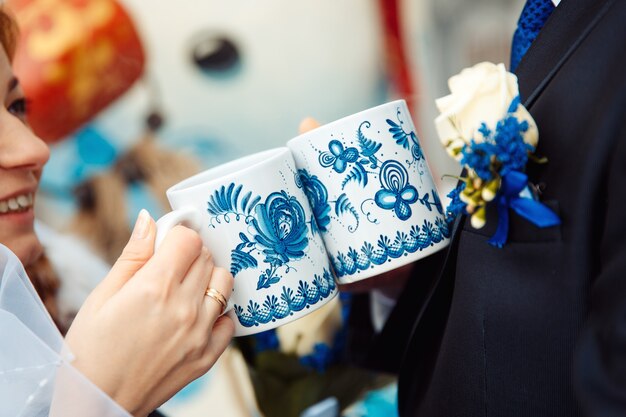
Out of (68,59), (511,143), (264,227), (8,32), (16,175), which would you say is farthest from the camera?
(68,59)

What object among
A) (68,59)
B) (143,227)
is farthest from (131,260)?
(68,59)

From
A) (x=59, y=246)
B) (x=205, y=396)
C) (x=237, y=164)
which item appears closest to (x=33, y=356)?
(x=237, y=164)

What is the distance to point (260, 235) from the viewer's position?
660 mm

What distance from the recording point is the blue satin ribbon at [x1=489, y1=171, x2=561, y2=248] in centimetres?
56

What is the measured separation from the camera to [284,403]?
1076 mm

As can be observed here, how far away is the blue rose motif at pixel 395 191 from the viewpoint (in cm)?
69

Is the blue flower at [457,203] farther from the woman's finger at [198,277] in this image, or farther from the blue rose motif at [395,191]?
the woman's finger at [198,277]

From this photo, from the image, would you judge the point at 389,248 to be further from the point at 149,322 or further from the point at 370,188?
the point at 149,322

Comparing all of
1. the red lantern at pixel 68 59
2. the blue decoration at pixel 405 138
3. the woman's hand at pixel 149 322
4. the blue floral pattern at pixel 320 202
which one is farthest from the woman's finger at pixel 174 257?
the red lantern at pixel 68 59

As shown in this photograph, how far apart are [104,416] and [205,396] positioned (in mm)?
874

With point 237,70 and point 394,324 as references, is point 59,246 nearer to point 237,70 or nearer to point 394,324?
point 237,70

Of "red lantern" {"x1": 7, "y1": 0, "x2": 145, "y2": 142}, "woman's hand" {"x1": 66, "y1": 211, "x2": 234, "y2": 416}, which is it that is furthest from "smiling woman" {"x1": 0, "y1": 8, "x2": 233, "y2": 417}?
"red lantern" {"x1": 7, "y1": 0, "x2": 145, "y2": 142}

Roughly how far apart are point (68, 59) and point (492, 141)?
0.89 m

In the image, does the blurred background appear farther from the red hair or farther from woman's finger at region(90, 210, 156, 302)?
woman's finger at region(90, 210, 156, 302)
